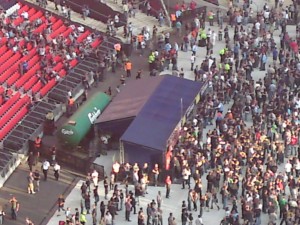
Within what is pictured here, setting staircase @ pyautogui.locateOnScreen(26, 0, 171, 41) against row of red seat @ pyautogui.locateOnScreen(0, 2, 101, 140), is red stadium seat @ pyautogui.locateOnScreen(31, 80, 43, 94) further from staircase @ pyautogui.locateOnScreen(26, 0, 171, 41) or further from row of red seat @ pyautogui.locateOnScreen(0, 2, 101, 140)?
staircase @ pyautogui.locateOnScreen(26, 0, 171, 41)

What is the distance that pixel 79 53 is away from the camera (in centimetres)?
5072

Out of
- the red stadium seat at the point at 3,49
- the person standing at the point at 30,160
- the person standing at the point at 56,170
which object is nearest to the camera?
the person standing at the point at 56,170

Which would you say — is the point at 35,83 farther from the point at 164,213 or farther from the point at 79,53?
the point at 164,213

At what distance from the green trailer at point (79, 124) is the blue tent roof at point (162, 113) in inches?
89.0

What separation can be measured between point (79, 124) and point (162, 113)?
3.73 metres

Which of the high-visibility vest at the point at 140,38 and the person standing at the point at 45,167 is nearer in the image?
the person standing at the point at 45,167

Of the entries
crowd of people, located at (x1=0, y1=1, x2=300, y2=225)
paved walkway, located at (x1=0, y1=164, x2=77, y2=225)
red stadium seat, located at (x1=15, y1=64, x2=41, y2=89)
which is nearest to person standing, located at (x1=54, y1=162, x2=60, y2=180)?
paved walkway, located at (x1=0, y1=164, x2=77, y2=225)

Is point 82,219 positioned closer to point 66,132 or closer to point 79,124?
point 66,132

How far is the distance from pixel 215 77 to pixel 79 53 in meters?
7.40

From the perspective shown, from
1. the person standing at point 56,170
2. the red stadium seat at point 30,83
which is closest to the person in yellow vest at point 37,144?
the person standing at point 56,170

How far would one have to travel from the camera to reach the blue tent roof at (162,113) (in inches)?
1645

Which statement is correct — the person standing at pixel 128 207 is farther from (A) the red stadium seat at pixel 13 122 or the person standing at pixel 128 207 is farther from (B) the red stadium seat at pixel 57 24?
(B) the red stadium seat at pixel 57 24

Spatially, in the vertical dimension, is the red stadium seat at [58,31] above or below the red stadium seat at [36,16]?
below

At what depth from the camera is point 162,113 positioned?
143 ft
